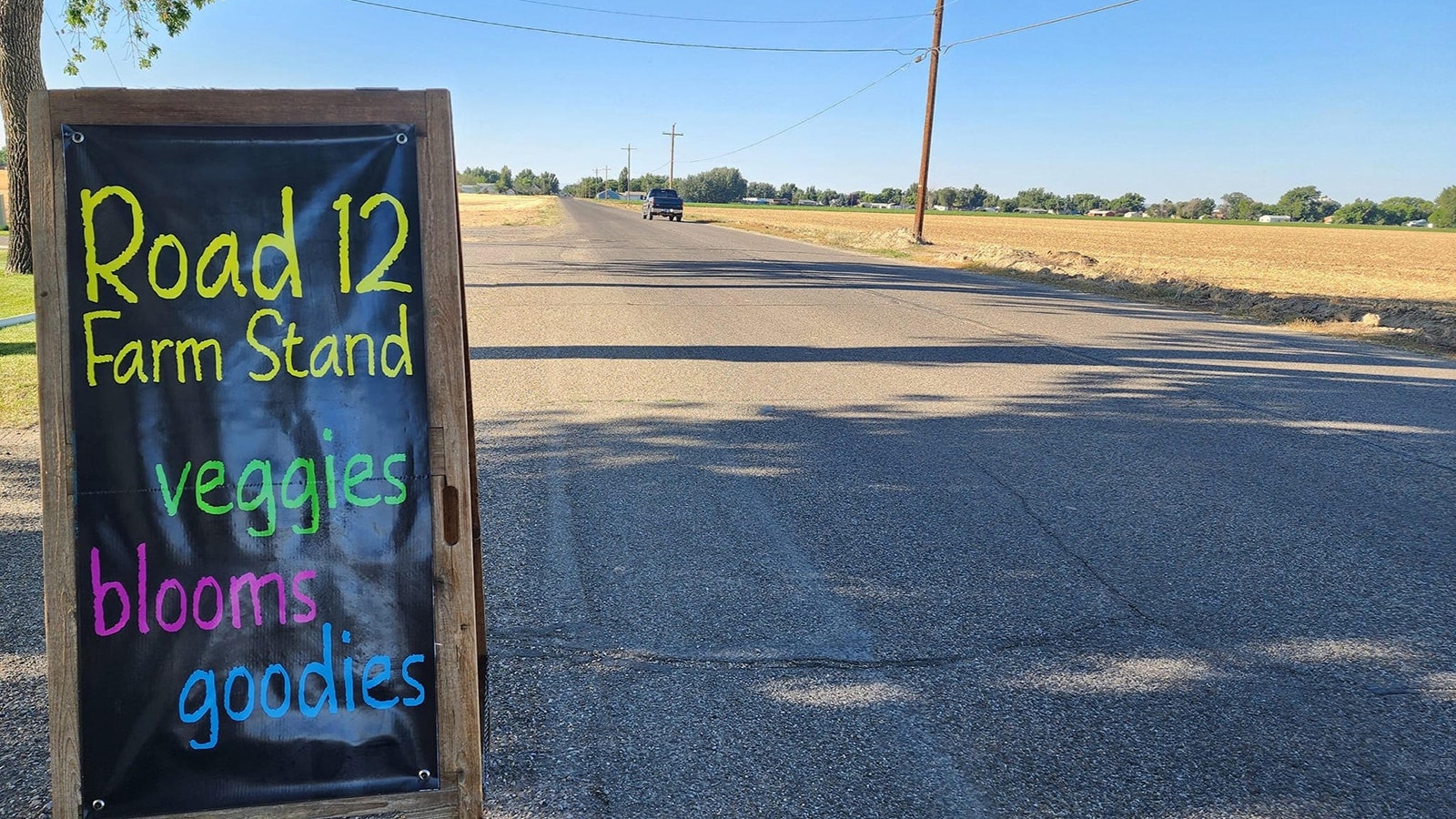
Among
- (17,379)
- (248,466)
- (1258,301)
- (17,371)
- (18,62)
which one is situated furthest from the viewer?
(1258,301)

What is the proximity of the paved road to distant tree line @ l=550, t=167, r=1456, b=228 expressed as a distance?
4438 inches

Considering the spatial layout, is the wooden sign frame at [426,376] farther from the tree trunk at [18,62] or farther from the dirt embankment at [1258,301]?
the tree trunk at [18,62]

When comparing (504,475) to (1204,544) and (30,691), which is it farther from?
(1204,544)

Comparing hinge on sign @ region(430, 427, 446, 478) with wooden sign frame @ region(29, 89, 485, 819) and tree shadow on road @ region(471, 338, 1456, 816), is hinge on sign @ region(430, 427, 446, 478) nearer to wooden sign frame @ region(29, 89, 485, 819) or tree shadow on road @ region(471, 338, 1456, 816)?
wooden sign frame @ region(29, 89, 485, 819)

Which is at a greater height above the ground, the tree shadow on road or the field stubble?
the field stubble

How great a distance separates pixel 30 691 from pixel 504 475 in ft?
8.73

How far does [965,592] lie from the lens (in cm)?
407

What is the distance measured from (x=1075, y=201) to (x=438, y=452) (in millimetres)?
171671

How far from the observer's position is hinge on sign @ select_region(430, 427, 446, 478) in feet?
7.79

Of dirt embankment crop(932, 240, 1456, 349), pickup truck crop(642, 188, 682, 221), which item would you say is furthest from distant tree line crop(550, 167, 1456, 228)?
dirt embankment crop(932, 240, 1456, 349)

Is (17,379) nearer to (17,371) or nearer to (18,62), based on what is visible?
(17,371)

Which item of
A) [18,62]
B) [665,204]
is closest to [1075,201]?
[665,204]

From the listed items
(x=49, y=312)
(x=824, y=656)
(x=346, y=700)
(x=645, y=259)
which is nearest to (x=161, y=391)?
(x=49, y=312)

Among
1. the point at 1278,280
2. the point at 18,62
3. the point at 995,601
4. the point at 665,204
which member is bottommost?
the point at 995,601
